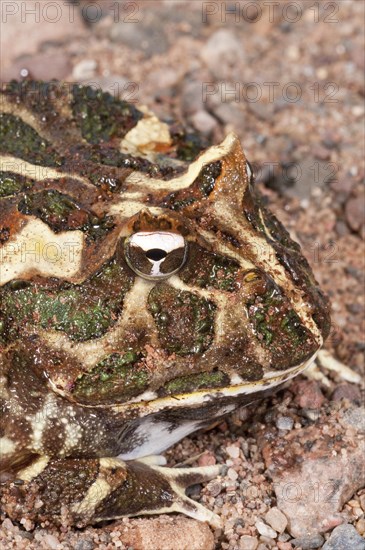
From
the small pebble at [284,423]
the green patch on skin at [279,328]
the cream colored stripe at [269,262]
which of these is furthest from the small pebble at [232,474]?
the cream colored stripe at [269,262]

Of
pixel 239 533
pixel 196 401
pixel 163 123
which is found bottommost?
pixel 239 533

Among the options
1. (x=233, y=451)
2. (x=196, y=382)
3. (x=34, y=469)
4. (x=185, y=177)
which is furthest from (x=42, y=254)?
(x=233, y=451)

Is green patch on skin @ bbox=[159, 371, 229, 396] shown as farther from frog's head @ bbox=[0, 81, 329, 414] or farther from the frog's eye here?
the frog's eye

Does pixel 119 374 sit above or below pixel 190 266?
below

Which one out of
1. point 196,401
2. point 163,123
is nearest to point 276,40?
point 163,123

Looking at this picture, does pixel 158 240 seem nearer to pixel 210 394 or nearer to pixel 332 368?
pixel 210 394

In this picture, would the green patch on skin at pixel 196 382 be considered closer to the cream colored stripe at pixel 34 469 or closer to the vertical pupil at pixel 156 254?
the vertical pupil at pixel 156 254

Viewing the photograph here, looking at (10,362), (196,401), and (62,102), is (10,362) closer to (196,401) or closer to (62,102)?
(196,401)
